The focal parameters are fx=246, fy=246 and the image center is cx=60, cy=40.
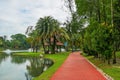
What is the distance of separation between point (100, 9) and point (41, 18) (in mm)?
30765

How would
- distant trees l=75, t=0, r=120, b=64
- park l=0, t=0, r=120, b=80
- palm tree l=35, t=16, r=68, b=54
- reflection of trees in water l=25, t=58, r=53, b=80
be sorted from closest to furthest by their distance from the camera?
park l=0, t=0, r=120, b=80 < reflection of trees in water l=25, t=58, r=53, b=80 < distant trees l=75, t=0, r=120, b=64 < palm tree l=35, t=16, r=68, b=54

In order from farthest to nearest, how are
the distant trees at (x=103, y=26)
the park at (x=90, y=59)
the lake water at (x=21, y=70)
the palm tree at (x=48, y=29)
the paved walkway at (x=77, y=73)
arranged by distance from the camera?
the palm tree at (x=48, y=29), the distant trees at (x=103, y=26), the lake water at (x=21, y=70), the park at (x=90, y=59), the paved walkway at (x=77, y=73)

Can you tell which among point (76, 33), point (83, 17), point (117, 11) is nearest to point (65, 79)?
point (117, 11)

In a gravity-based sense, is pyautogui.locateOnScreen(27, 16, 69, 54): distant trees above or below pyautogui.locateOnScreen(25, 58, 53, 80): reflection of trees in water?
above

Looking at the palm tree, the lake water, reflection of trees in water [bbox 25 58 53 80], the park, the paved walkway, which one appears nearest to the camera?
the paved walkway

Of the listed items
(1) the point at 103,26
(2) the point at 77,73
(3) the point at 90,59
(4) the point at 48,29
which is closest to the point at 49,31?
(4) the point at 48,29

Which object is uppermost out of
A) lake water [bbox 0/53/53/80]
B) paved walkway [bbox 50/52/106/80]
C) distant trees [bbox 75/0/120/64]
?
distant trees [bbox 75/0/120/64]

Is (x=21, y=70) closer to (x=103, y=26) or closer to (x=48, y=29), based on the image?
(x=103, y=26)

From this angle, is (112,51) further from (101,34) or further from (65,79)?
(65,79)

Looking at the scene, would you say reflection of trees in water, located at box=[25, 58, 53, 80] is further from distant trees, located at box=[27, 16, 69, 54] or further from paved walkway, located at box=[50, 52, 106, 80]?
distant trees, located at box=[27, 16, 69, 54]

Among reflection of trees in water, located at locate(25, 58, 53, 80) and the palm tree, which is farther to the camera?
the palm tree

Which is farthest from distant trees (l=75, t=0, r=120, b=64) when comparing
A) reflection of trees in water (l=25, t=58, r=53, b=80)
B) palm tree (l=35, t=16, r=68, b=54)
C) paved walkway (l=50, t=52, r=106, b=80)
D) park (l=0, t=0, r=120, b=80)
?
palm tree (l=35, t=16, r=68, b=54)

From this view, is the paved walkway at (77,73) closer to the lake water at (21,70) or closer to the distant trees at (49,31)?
the lake water at (21,70)

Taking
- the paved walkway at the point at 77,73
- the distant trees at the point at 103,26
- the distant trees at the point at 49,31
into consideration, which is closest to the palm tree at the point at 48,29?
the distant trees at the point at 49,31
